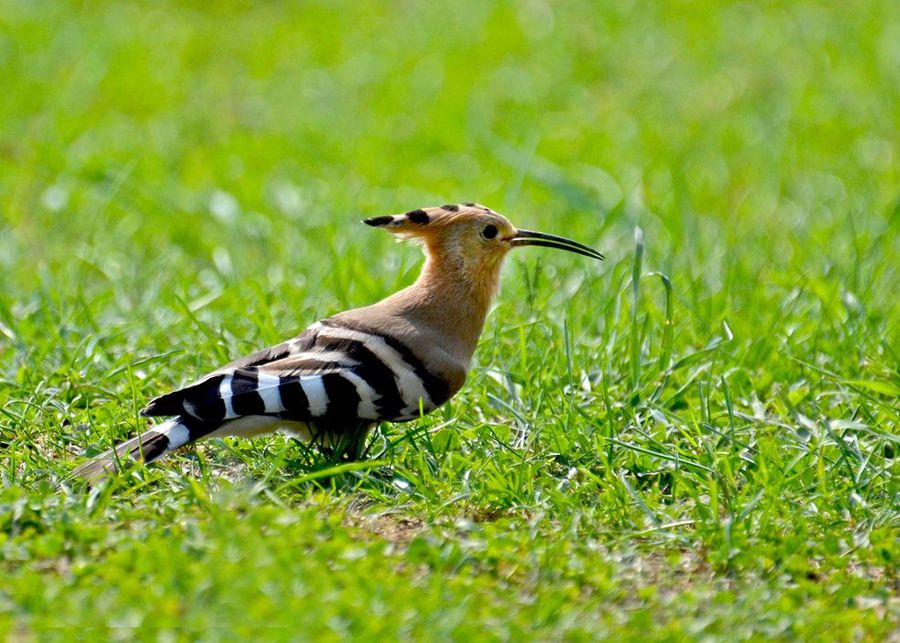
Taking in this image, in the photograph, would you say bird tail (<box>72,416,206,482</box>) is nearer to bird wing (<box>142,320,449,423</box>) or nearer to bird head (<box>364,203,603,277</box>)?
bird wing (<box>142,320,449,423</box>)

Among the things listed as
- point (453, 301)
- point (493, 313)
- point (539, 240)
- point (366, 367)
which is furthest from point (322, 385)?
point (493, 313)

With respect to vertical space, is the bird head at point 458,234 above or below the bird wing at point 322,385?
above

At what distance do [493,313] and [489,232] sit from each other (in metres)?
0.74

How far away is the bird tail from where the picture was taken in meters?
3.49

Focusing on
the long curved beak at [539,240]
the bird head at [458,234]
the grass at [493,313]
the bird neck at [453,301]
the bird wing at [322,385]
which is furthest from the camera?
the long curved beak at [539,240]

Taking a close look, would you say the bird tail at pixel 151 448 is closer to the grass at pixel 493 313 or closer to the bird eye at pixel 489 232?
the grass at pixel 493 313

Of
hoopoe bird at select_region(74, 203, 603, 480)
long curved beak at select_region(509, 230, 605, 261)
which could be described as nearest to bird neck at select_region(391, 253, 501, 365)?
hoopoe bird at select_region(74, 203, 603, 480)

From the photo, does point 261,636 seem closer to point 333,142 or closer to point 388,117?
point 333,142

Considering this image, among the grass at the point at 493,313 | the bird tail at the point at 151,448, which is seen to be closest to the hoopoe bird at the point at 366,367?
the bird tail at the point at 151,448

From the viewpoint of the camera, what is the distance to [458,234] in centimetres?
408

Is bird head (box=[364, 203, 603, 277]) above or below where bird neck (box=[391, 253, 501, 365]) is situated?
above

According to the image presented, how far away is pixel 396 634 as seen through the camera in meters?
2.70

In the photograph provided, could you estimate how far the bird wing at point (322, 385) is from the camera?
11.4 feet

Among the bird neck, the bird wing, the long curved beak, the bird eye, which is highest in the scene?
the bird eye
